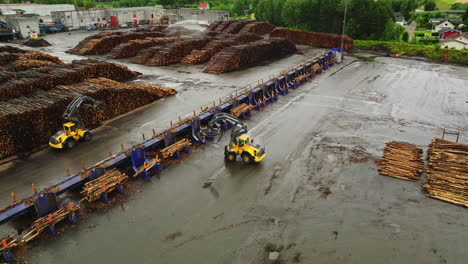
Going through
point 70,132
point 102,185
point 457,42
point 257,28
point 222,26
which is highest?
point 222,26

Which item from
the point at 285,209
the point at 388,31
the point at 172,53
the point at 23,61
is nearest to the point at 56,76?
the point at 23,61

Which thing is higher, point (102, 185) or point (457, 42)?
point (457, 42)

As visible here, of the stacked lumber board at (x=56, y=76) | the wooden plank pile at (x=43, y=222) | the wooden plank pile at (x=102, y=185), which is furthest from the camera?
the stacked lumber board at (x=56, y=76)

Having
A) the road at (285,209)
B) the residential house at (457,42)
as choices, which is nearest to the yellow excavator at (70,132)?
the road at (285,209)

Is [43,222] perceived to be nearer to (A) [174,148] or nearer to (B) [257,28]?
(A) [174,148]

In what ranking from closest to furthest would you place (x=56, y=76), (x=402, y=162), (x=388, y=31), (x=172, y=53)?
(x=402, y=162) → (x=56, y=76) → (x=172, y=53) → (x=388, y=31)

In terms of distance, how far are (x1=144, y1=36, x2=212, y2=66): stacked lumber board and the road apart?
17.2 metres

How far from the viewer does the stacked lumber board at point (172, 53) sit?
38.0 metres

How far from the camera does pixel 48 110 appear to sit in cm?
1886

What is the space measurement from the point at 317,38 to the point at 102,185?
4640 cm

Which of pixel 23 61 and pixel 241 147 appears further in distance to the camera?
pixel 23 61

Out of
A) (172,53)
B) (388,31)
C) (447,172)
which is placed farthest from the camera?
(388,31)

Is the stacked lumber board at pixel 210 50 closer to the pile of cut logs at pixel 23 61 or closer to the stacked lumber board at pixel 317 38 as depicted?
the stacked lumber board at pixel 317 38

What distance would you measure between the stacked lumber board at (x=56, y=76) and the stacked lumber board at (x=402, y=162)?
79.9ft
